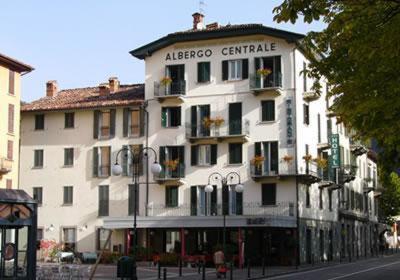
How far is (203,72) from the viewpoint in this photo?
168 ft

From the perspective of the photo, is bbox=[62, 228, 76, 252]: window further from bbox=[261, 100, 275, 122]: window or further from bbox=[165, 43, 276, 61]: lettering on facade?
bbox=[261, 100, 275, 122]: window

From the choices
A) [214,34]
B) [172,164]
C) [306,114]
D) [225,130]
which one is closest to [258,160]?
[225,130]

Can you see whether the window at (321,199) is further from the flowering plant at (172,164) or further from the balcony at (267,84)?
the flowering plant at (172,164)

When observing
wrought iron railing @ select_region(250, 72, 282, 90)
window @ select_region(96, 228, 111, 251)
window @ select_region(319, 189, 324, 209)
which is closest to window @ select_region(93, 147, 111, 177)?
window @ select_region(96, 228, 111, 251)

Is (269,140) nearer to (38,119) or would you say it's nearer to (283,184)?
(283,184)

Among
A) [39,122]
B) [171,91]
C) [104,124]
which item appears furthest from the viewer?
[39,122]

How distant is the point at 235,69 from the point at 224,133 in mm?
4576

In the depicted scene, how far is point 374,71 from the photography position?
1441cm

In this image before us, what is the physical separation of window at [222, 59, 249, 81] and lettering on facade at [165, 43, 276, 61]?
24.5 inches

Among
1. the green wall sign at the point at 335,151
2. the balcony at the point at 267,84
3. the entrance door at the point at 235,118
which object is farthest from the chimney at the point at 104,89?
the green wall sign at the point at 335,151

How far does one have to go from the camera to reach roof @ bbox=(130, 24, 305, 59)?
4888cm

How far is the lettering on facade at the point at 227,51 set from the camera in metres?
49.7

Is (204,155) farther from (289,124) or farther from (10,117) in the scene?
(10,117)

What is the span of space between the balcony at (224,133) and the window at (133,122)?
420 centimetres
